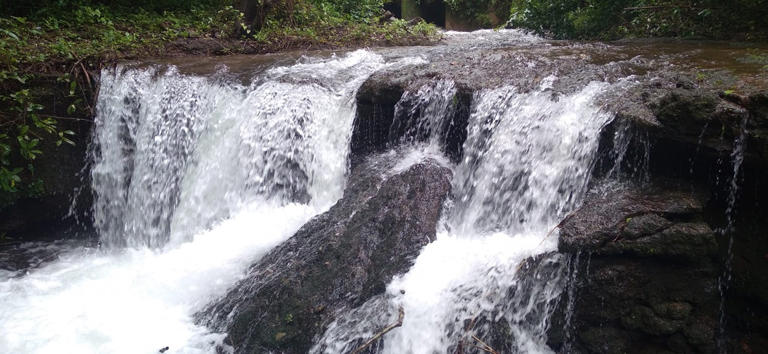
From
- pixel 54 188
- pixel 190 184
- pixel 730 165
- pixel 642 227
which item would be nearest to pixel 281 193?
pixel 190 184

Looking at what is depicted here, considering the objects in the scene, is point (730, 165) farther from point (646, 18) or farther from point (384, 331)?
point (646, 18)

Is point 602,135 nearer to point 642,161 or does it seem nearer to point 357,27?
point 642,161

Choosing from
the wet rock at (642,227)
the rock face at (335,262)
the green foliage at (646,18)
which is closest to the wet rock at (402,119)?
the rock face at (335,262)

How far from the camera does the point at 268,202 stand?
19.2 ft

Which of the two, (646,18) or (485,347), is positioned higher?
(646,18)

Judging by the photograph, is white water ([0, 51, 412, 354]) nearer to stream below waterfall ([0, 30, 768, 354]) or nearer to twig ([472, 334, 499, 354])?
stream below waterfall ([0, 30, 768, 354])

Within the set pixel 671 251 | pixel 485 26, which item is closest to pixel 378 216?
pixel 671 251

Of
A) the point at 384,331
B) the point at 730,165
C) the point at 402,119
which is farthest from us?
the point at 402,119

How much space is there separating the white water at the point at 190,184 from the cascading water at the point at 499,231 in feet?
5.47

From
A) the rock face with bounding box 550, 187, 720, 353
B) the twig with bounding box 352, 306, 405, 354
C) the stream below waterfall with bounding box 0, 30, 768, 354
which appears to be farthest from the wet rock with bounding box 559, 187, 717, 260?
the twig with bounding box 352, 306, 405, 354

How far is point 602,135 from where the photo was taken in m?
4.20

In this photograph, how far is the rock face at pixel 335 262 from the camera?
13.2 ft

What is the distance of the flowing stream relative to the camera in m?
4.03

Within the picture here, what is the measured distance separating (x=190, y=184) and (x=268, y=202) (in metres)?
1.15
